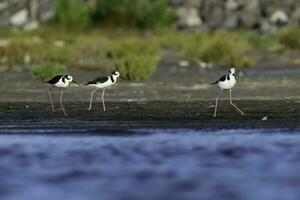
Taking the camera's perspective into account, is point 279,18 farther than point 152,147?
Yes

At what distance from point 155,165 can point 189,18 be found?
66138mm

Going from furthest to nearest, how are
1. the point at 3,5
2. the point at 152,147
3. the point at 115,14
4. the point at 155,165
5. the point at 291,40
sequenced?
the point at 3,5
the point at 115,14
the point at 291,40
the point at 152,147
the point at 155,165

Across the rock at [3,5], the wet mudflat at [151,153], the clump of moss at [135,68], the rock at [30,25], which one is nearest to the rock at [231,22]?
the rock at [30,25]

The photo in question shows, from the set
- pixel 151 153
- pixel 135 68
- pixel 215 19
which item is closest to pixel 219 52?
pixel 135 68

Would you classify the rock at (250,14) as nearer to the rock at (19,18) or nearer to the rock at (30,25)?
the rock at (30,25)

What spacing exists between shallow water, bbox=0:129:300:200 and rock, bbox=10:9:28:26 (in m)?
66.9

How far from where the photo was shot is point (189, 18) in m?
80.7

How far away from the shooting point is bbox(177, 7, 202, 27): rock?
3115 inches

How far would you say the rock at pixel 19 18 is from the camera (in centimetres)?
8506

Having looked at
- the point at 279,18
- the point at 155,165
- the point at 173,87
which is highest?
the point at 279,18

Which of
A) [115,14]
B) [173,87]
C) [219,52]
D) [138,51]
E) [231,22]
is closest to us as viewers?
[173,87]

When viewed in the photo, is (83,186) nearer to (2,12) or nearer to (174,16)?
(174,16)

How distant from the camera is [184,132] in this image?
739 inches

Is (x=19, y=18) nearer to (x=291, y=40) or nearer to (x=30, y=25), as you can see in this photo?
(x=30, y=25)
